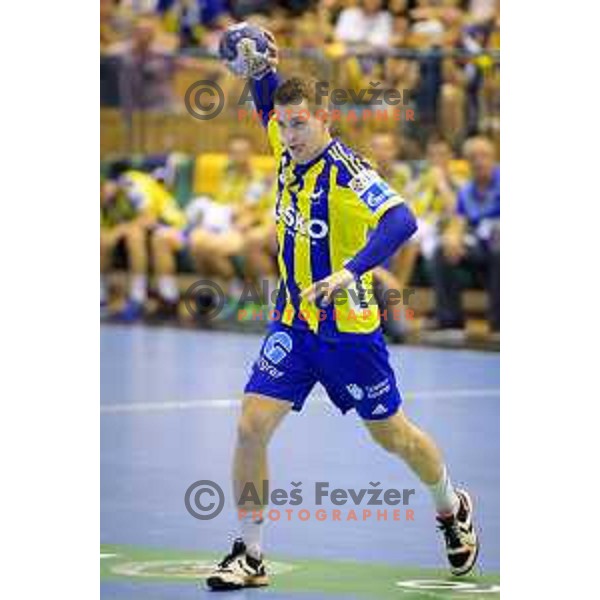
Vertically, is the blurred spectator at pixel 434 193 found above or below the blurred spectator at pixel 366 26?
below

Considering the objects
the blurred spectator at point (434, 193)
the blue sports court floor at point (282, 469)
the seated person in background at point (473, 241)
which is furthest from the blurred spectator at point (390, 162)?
the blue sports court floor at point (282, 469)

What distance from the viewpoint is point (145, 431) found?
44.3ft

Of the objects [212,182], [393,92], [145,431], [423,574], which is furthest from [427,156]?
[423,574]

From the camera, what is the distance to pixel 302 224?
9039 millimetres

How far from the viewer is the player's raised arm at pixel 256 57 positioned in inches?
370

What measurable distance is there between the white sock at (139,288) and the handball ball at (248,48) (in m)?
10.9

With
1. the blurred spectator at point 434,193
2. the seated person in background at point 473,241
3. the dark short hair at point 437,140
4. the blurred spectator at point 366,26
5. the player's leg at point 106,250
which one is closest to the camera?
the seated person in background at point 473,241

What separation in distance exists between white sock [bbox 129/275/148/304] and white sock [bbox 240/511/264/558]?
11169 millimetres

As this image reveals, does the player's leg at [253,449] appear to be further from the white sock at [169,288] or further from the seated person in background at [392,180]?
the white sock at [169,288]

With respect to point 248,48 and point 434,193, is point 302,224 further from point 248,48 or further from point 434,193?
point 434,193

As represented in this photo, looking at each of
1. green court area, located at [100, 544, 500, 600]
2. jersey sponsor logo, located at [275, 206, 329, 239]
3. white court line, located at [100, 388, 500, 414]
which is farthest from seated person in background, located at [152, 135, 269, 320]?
jersey sponsor logo, located at [275, 206, 329, 239]

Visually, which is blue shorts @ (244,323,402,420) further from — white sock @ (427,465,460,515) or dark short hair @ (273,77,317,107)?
dark short hair @ (273,77,317,107)
